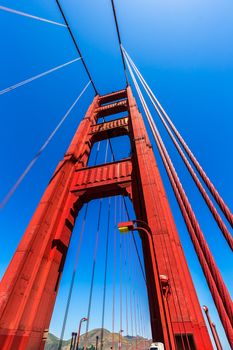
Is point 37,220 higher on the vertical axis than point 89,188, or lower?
lower

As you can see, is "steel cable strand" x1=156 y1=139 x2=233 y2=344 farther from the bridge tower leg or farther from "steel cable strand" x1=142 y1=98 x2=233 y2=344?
the bridge tower leg

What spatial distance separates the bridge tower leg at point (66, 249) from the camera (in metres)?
4.23

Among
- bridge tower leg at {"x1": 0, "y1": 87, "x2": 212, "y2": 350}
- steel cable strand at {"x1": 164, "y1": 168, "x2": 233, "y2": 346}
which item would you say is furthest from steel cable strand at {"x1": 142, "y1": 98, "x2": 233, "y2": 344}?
bridge tower leg at {"x1": 0, "y1": 87, "x2": 212, "y2": 350}

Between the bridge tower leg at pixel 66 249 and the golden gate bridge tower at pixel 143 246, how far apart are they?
2cm

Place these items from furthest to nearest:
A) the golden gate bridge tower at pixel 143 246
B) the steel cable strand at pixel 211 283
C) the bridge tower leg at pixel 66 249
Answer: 1. the bridge tower leg at pixel 66 249
2. the golden gate bridge tower at pixel 143 246
3. the steel cable strand at pixel 211 283

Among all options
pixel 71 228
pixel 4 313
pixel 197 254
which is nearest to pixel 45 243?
pixel 71 228

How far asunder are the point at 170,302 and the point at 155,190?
383 cm

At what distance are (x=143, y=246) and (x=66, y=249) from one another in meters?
3.73

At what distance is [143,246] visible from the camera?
7.11 m

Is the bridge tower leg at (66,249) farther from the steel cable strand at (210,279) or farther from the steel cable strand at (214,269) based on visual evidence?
the steel cable strand at (214,269)

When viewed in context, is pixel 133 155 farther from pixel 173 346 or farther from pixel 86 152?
pixel 173 346

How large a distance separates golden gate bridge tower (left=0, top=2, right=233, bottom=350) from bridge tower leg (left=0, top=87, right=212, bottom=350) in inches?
0.7

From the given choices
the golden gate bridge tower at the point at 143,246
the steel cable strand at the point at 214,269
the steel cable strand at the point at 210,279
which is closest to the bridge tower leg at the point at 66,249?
the golden gate bridge tower at the point at 143,246

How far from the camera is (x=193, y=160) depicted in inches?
129
